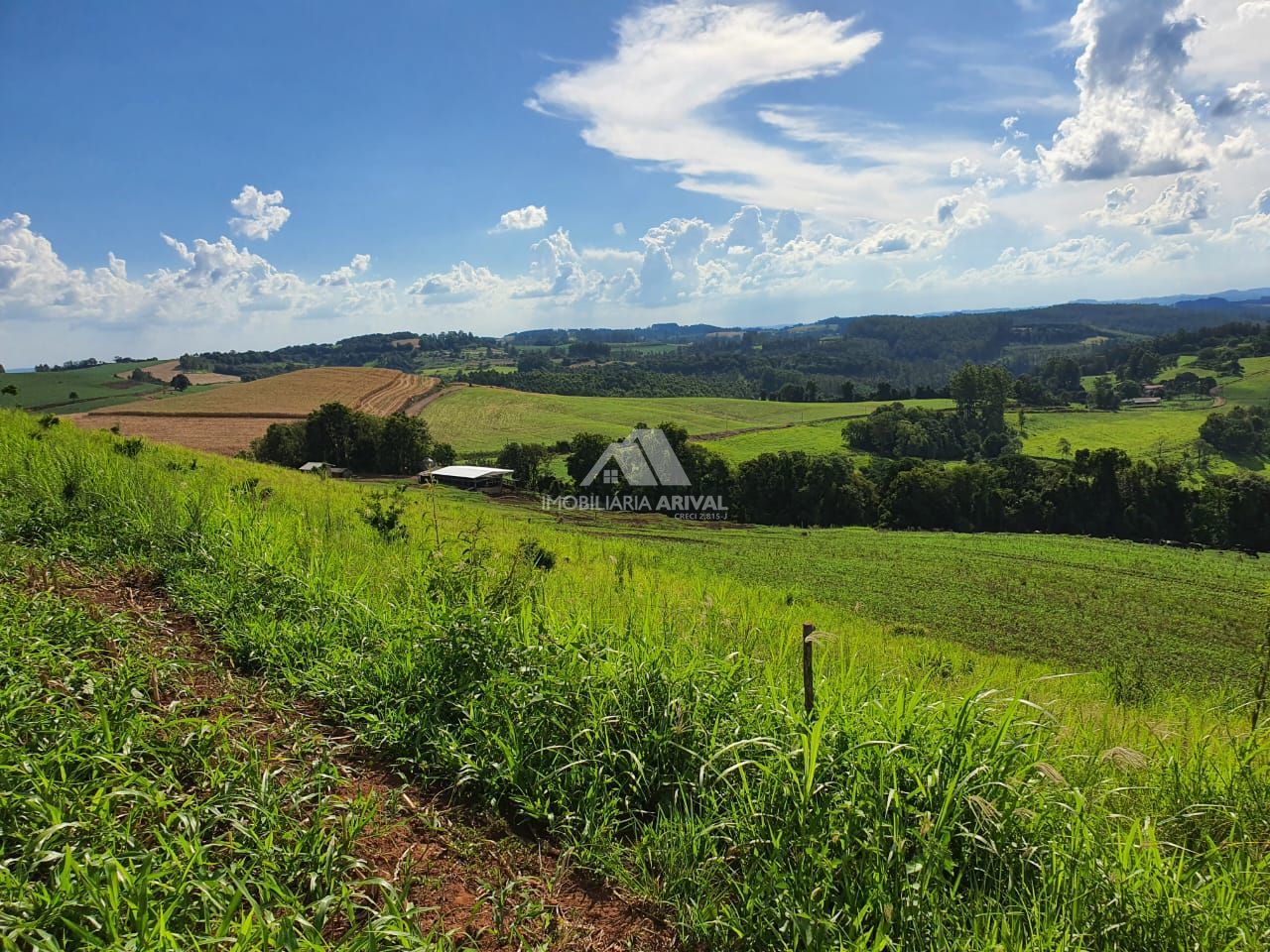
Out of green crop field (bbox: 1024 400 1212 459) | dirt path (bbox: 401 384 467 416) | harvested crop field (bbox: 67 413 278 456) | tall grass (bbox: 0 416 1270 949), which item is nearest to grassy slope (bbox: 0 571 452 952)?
tall grass (bbox: 0 416 1270 949)

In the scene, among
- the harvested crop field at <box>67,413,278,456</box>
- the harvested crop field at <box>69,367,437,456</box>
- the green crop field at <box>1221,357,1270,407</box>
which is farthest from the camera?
the green crop field at <box>1221,357,1270,407</box>

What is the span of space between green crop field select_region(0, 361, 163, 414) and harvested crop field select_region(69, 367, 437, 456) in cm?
467

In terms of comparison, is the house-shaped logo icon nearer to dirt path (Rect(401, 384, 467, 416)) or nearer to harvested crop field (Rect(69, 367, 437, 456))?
harvested crop field (Rect(69, 367, 437, 456))

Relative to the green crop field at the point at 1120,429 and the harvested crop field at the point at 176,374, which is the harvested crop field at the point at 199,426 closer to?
the harvested crop field at the point at 176,374

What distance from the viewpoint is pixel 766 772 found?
274cm

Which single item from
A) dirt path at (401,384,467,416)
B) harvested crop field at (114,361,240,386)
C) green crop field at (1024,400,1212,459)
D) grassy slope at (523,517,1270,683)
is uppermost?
harvested crop field at (114,361,240,386)

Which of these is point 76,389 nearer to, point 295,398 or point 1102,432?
point 295,398

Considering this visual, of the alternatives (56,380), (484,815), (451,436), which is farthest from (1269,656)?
(56,380)

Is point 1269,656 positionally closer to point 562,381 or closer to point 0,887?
point 0,887

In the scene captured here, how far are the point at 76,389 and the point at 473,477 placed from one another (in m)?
71.8

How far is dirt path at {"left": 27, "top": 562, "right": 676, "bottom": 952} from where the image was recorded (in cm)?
239

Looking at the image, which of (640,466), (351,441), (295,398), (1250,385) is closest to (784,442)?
(640,466)

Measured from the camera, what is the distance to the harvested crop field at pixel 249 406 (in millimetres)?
65188

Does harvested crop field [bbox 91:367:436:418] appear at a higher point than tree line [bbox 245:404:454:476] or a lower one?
higher
